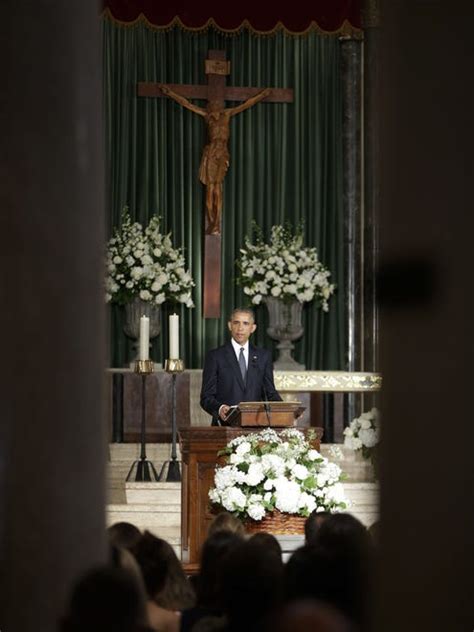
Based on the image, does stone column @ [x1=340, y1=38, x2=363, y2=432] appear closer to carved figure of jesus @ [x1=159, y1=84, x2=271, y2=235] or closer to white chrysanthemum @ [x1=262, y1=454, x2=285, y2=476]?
carved figure of jesus @ [x1=159, y1=84, x2=271, y2=235]

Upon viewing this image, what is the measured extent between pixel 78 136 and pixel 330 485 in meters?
3.83

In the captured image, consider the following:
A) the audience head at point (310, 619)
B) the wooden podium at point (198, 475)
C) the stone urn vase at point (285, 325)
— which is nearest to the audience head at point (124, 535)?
the audience head at point (310, 619)

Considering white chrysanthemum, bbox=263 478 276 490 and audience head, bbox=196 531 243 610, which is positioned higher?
audience head, bbox=196 531 243 610

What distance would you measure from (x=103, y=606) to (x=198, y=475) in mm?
5093

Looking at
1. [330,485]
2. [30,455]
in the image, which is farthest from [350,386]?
[30,455]

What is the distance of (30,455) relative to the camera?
395 cm

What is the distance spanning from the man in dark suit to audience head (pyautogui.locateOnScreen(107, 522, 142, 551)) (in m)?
4.67

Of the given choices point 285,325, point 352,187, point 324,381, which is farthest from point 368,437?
point 352,187

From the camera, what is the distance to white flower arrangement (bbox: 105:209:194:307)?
535 inches

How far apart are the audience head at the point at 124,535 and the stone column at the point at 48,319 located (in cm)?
72

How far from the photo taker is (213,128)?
14.8m

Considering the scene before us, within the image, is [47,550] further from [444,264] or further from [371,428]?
[371,428]

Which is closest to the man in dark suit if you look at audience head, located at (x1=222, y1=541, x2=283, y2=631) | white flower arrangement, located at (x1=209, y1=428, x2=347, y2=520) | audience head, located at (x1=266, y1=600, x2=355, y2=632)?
white flower arrangement, located at (x1=209, y1=428, x2=347, y2=520)

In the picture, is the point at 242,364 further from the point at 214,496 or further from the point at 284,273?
the point at 284,273
